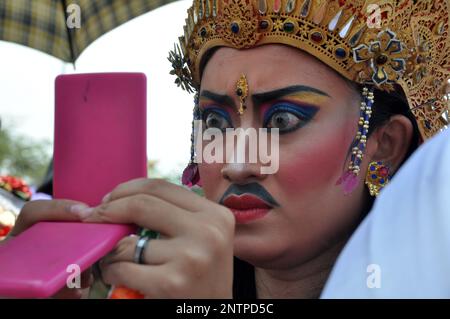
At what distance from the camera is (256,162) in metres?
1.65

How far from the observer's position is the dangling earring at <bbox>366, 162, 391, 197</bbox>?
181 cm

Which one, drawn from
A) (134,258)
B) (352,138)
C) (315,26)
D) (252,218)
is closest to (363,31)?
(315,26)

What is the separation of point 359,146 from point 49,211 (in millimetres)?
905

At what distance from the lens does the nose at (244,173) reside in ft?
5.40

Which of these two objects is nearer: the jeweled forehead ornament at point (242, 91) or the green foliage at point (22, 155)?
the jeweled forehead ornament at point (242, 91)

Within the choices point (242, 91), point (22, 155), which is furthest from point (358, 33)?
point (22, 155)

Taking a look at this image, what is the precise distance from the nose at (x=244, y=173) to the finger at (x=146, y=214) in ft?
1.61

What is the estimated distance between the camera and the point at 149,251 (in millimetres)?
1141

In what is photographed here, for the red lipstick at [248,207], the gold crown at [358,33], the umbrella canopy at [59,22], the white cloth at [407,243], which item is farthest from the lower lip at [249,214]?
the umbrella canopy at [59,22]

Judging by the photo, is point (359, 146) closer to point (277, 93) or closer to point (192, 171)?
point (277, 93)

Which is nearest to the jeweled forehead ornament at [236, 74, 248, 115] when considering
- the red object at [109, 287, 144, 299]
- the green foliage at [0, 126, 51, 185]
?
the red object at [109, 287, 144, 299]

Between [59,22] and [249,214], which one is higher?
[59,22]

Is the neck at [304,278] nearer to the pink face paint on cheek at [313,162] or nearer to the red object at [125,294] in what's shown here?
the pink face paint on cheek at [313,162]
